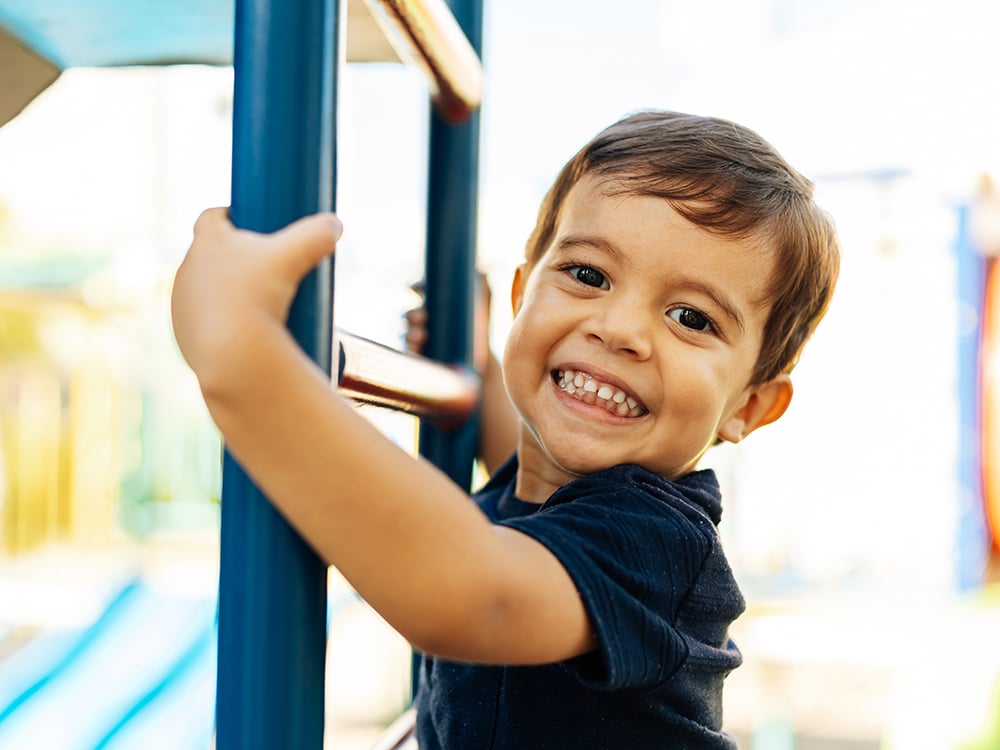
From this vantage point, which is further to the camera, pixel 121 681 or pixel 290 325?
pixel 121 681

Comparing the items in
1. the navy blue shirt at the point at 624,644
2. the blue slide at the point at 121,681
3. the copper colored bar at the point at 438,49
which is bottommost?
the blue slide at the point at 121,681

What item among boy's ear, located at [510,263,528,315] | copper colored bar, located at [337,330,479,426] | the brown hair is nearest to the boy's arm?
copper colored bar, located at [337,330,479,426]

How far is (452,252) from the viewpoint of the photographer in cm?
108

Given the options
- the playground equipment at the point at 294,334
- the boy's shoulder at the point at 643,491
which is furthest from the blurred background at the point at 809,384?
the playground equipment at the point at 294,334

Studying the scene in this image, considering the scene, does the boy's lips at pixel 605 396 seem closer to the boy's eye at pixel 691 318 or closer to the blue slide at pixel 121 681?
the boy's eye at pixel 691 318

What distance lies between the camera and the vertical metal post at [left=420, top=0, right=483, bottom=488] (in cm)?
108

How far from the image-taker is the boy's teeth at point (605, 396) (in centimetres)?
77

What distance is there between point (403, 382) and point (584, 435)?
0.48 feet

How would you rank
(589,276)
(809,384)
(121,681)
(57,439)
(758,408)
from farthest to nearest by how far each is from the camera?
1. (809,384)
2. (57,439)
3. (121,681)
4. (758,408)
5. (589,276)

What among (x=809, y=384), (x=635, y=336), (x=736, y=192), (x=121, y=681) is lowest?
(x=121, y=681)

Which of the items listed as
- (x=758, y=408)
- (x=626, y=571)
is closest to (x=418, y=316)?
(x=758, y=408)

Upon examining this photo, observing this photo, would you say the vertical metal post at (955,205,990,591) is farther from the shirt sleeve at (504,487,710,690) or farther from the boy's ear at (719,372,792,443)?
the shirt sleeve at (504,487,710,690)

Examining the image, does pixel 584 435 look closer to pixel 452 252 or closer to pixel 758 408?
pixel 758 408

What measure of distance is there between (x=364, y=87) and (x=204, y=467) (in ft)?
9.15
